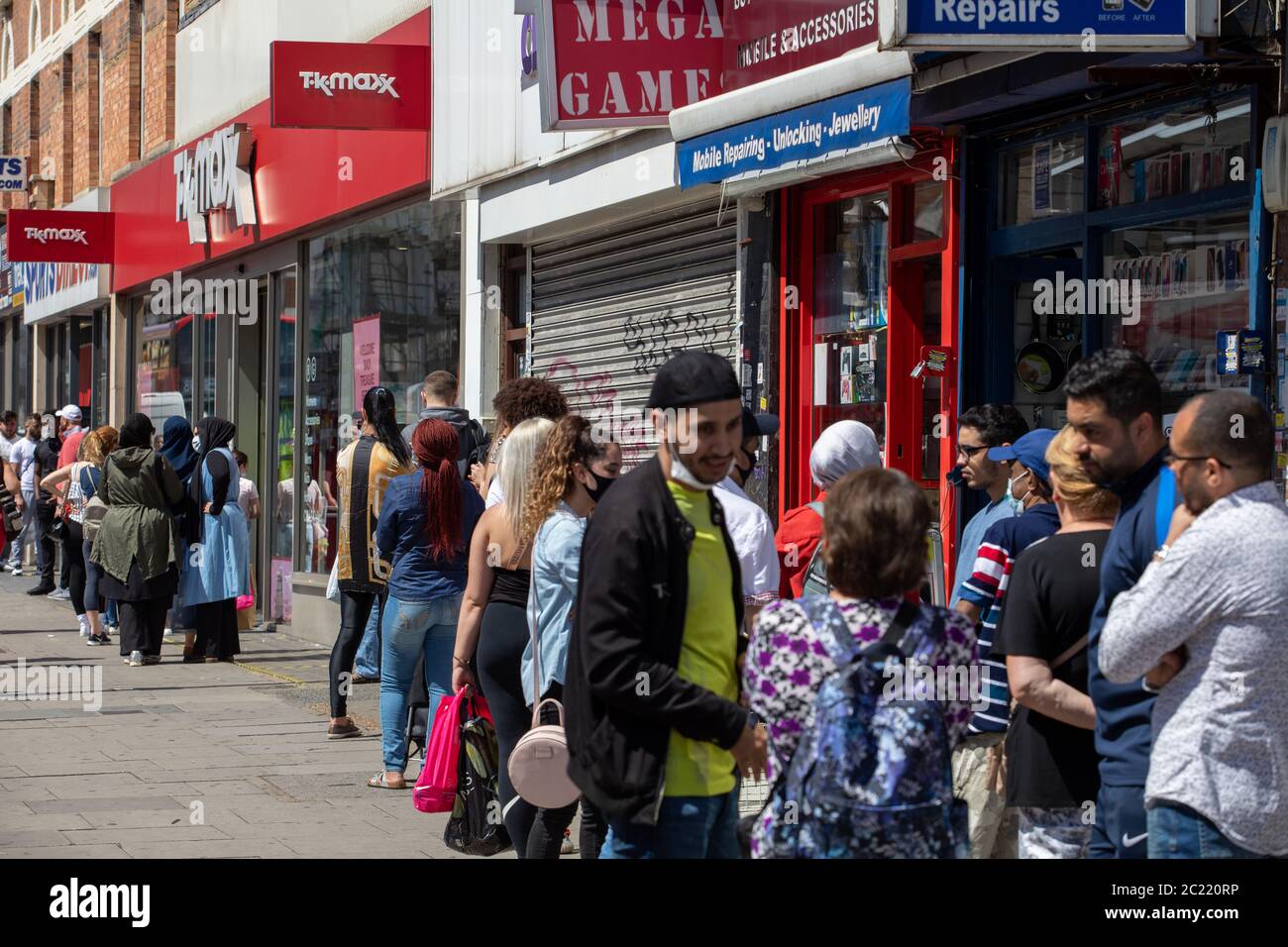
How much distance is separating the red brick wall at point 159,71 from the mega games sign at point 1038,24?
16.0m

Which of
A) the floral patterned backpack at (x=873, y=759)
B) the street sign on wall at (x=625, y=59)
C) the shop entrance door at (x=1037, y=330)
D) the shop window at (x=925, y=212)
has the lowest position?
the floral patterned backpack at (x=873, y=759)

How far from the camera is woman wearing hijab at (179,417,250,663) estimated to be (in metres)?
14.3

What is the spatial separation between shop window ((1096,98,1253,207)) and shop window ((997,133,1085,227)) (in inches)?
7.0

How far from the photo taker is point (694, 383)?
440 centimetres

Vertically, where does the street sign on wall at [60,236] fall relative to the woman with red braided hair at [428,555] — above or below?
above

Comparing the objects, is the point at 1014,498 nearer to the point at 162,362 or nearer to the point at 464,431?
the point at 464,431

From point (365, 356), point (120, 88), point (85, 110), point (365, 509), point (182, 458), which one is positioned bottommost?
point (365, 509)

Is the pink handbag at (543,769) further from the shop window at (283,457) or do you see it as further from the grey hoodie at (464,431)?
the shop window at (283,457)

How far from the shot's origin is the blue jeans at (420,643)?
852 cm

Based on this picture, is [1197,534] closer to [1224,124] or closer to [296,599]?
[1224,124]

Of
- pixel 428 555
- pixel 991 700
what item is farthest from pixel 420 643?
pixel 991 700

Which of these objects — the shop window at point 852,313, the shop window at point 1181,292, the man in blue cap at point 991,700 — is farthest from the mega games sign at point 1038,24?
the shop window at point 852,313

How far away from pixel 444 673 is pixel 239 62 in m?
11.8

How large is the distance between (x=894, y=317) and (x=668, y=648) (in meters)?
6.06
